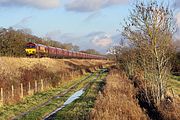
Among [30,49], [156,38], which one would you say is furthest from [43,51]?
[156,38]

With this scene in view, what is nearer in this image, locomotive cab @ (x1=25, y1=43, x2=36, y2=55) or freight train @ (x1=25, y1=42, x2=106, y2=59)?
locomotive cab @ (x1=25, y1=43, x2=36, y2=55)

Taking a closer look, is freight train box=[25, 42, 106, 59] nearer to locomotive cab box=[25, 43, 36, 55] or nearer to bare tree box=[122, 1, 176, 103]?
locomotive cab box=[25, 43, 36, 55]

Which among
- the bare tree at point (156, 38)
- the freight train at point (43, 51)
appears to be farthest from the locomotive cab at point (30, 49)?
the bare tree at point (156, 38)

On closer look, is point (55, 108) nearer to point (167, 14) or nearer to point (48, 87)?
point (167, 14)

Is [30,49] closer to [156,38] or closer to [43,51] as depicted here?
[43,51]

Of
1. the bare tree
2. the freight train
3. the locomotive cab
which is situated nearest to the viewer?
the bare tree

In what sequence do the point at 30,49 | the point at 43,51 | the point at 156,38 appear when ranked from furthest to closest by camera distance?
the point at 43,51 → the point at 30,49 → the point at 156,38

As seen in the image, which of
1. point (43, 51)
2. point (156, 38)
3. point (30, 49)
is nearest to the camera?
point (156, 38)

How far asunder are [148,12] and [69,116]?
24.5 feet

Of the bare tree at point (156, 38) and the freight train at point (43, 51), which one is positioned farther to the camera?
the freight train at point (43, 51)

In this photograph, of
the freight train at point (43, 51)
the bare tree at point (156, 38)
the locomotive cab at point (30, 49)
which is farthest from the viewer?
the freight train at point (43, 51)

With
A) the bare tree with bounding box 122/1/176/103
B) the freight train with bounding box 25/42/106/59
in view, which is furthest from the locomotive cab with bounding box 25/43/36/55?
the bare tree with bounding box 122/1/176/103

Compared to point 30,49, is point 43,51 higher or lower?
lower

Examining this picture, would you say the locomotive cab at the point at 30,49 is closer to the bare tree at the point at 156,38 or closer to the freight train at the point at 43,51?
the freight train at the point at 43,51
